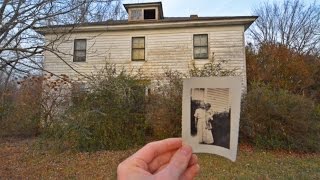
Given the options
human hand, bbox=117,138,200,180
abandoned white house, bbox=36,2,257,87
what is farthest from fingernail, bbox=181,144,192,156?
abandoned white house, bbox=36,2,257,87

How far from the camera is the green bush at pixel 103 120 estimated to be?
9469 mm

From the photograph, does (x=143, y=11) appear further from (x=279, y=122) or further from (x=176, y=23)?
(x=279, y=122)

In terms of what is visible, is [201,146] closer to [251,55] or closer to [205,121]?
[205,121]

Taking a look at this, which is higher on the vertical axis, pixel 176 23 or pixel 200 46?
pixel 176 23

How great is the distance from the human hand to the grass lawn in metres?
5.38

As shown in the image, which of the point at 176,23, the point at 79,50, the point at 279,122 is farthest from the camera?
the point at 79,50

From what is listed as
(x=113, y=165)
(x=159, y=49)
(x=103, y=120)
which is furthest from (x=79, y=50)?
(x=113, y=165)

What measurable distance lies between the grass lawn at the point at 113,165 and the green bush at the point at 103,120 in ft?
1.74

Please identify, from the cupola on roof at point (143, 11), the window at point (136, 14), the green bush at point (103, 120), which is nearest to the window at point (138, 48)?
the cupola on roof at point (143, 11)

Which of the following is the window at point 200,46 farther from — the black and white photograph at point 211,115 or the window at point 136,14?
the black and white photograph at point 211,115

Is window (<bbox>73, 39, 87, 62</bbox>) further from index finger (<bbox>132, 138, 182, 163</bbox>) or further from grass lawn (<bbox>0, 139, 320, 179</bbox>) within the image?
Result: index finger (<bbox>132, 138, 182, 163</bbox>)

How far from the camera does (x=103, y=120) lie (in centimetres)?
950

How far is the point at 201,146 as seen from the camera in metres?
1.39

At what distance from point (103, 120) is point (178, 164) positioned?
8.47 meters
